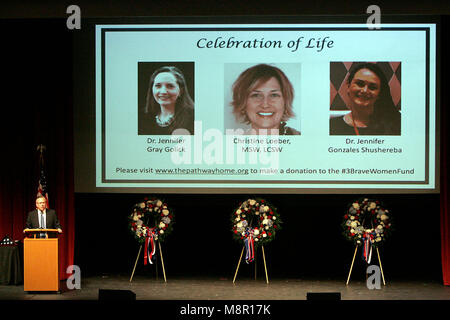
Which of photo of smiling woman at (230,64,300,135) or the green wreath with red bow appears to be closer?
the green wreath with red bow

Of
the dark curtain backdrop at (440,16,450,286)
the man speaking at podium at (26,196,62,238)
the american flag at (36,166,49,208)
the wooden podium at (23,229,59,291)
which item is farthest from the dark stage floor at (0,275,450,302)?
the american flag at (36,166,49,208)

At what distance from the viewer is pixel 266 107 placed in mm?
5973

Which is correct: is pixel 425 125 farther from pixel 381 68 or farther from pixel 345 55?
pixel 345 55

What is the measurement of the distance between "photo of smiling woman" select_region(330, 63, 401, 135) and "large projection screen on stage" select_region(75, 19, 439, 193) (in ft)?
0.04

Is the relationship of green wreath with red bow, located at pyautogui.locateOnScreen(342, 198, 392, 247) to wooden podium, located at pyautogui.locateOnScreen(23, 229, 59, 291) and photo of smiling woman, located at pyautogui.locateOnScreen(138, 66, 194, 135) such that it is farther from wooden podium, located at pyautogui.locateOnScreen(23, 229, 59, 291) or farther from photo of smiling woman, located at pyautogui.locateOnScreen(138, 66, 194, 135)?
wooden podium, located at pyautogui.locateOnScreen(23, 229, 59, 291)

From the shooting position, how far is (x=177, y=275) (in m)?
6.37

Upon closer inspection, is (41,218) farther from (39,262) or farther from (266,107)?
(266,107)

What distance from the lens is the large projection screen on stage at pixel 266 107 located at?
5.83m

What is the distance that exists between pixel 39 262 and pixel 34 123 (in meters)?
1.78

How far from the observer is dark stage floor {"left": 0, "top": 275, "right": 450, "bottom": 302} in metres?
5.30

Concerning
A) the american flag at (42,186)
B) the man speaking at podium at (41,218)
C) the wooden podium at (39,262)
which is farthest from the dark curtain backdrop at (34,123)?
the wooden podium at (39,262)
